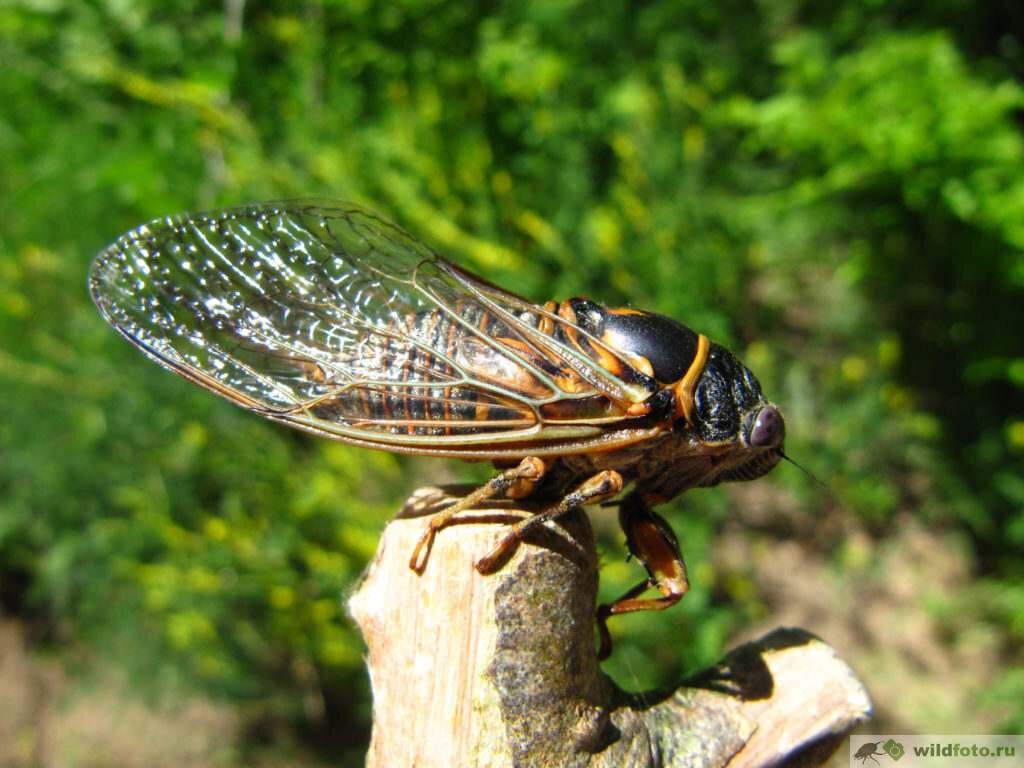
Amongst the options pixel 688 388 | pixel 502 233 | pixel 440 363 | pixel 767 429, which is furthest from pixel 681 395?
pixel 502 233

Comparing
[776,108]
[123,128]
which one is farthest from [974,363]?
[123,128]

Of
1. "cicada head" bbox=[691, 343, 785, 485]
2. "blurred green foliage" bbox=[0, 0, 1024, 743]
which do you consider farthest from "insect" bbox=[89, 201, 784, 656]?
"blurred green foliage" bbox=[0, 0, 1024, 743]

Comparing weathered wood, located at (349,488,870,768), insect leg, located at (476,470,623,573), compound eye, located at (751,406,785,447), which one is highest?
compound eye, located at (751,406,785,447)

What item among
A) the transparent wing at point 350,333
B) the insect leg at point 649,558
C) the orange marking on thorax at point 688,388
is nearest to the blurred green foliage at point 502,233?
the transparent wing at point 350,333

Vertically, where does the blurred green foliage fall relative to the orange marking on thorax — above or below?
above

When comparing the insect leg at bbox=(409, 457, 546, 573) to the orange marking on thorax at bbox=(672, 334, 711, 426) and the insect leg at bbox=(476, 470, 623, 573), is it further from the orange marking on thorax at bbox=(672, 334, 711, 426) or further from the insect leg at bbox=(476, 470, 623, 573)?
the orange marking on thorax at bbox=(672, 334, 711, 426)

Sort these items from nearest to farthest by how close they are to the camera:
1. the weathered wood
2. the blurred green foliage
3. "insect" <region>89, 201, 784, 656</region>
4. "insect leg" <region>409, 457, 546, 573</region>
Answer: the weathered wood → "insect leg" <region>409, 457, 546, 573</region> → "insect" <region>89, 201, 784, 656</region> → the blurred green foliage

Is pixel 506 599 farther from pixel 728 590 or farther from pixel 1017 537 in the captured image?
pixel 1017 537
